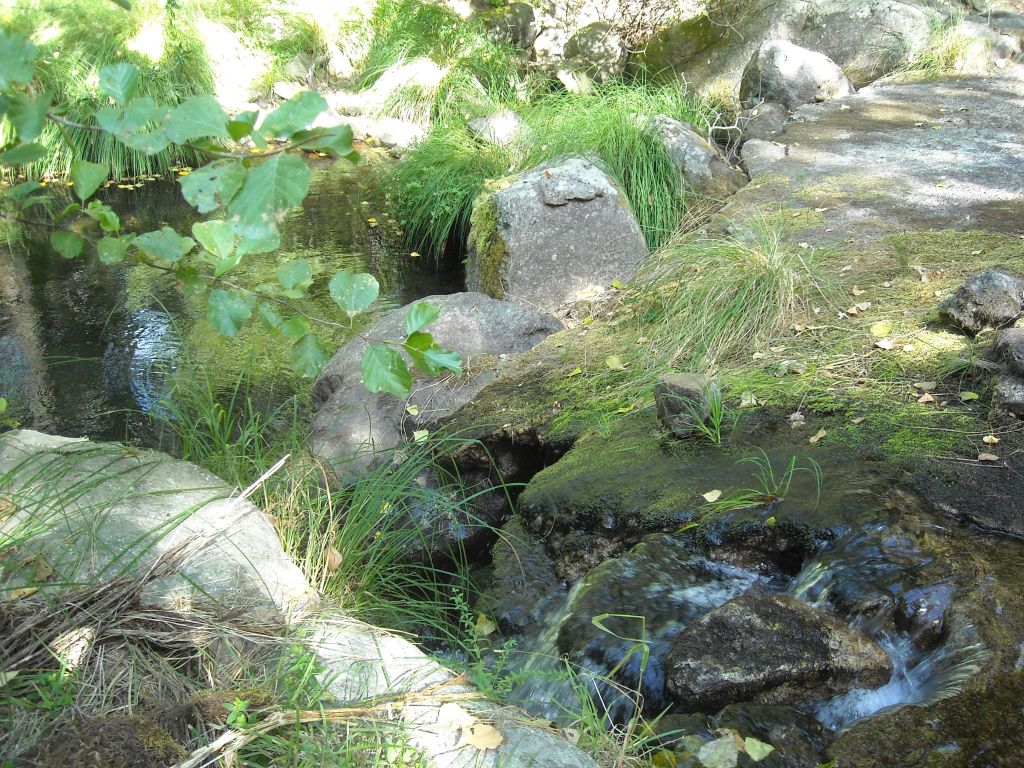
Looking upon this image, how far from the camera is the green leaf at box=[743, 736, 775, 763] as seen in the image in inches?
85.4

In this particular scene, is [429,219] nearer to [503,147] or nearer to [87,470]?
[503,147]

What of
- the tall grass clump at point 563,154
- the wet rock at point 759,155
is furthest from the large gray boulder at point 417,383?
the wet rock at point 759,155

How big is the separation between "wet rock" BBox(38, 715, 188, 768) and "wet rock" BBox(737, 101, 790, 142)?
7257mm

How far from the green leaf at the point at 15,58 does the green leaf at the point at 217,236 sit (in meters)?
0.46

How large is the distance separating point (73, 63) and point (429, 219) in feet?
19.1

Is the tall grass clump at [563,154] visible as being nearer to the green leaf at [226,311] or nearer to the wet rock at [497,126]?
the wet rock at [497,126]

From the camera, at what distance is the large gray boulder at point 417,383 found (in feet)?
14.5

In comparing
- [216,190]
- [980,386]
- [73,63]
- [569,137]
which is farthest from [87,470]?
[73,63]

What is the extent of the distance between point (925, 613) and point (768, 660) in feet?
1.64

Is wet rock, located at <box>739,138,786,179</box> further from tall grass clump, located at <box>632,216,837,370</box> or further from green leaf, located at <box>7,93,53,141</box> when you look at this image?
green leaf, located at <box>7,93,53,141</box>

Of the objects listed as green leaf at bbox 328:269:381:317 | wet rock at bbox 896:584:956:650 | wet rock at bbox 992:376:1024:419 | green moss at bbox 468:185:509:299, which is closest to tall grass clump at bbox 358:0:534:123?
green moss at bbox 468:185:509:299

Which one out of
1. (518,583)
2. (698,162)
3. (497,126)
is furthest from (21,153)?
(497,126)

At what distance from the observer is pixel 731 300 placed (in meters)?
4.35

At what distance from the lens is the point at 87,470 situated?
2.84 meters
